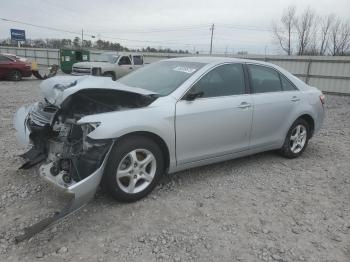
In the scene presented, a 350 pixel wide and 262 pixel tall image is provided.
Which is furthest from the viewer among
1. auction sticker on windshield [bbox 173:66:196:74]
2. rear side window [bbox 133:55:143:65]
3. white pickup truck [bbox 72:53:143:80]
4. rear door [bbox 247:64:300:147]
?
rear side window [bbox 133:55:143:65]

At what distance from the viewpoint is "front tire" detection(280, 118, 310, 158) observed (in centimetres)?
533

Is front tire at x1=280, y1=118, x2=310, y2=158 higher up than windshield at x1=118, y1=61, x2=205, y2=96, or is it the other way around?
windshield at x1=118, y1=61, x2=205, y2=96

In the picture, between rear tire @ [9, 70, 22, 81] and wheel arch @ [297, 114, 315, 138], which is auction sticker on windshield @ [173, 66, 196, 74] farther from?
rear tire @ [9, 70, 22, 81]

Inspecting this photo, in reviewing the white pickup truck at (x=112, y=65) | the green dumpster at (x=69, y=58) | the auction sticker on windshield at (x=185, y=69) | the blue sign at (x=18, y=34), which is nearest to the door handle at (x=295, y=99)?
the auction sticker on windshield at (x=185, y=69)

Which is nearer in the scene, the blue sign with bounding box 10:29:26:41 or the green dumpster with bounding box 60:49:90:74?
the green dumpster with bounding box 60:49:90:74

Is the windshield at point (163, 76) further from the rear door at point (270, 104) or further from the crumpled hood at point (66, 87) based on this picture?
the rear door at point (270, 104)

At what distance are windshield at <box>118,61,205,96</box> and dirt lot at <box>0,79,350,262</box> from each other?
118 centimetres

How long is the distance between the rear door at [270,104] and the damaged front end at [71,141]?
1.67 meters

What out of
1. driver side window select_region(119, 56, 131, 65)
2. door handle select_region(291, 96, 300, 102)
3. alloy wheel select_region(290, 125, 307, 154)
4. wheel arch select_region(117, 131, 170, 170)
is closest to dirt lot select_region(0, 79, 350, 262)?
wheel arch select_region(117, 131, 170, 170)

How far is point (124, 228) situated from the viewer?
127 inches

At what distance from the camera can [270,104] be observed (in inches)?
191

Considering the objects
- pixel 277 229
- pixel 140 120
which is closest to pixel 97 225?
pixel 140 120

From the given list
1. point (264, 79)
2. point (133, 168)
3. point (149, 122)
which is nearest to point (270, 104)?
point (264, 79)

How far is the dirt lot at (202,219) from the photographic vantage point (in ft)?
9.57
